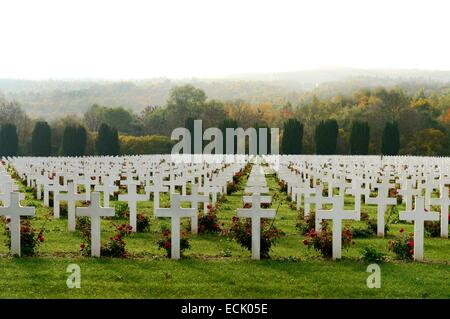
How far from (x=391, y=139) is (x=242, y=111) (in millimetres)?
34521

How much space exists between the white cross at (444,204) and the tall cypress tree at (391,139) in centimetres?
5562

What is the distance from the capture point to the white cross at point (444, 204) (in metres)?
13.4

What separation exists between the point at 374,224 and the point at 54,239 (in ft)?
20.0

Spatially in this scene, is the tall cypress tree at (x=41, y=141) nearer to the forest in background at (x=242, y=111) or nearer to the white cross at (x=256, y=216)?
the forest in background at (x=242, y=111)

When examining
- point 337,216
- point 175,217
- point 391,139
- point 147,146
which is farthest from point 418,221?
point 147,146

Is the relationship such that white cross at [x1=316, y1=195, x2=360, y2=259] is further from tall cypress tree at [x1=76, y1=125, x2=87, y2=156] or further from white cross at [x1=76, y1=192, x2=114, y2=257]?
tall cypress tree at [x1=76, y1=125, x2=87, y2=156]

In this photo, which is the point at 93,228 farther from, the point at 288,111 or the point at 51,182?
the point at 288,111

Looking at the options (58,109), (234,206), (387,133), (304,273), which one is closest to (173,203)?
(304,273)

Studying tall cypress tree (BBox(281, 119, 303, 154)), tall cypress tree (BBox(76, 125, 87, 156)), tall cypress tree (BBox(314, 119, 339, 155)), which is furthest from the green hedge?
tall cypress tree (BBox(314, 119, 339, 155))

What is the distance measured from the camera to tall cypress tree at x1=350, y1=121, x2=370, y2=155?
231 feet

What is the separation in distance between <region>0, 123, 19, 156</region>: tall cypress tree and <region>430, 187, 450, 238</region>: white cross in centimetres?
5732

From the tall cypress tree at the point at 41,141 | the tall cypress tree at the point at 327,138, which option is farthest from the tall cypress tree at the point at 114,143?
the tall cypress tree at the point at 327,138

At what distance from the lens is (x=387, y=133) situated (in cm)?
6862
